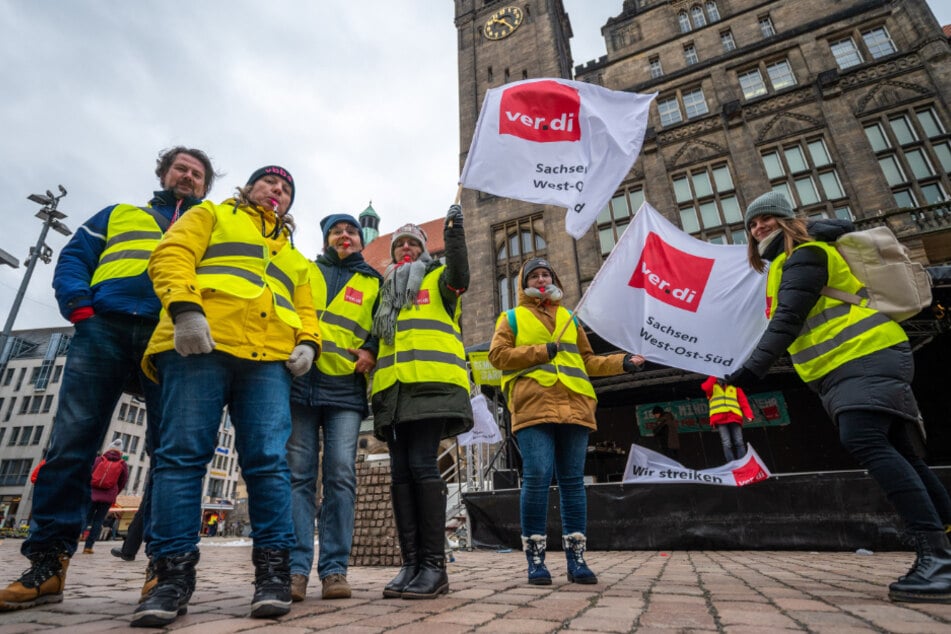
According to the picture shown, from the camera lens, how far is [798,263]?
7.95 feet

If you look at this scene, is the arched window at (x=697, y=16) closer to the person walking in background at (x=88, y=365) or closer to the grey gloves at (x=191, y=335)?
the person walking in background at (x=88, y=365)

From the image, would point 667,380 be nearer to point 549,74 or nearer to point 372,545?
point 372,545

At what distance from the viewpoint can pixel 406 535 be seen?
7.95ft

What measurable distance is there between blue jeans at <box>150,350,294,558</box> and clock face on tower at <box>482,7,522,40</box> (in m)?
23.9

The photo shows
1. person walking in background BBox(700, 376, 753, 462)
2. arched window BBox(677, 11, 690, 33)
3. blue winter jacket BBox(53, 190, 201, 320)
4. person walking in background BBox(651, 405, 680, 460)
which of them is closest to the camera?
blue winter jacket BBox(53, 190, 201, 320)

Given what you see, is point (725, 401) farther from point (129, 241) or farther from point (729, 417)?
point (129, 241)

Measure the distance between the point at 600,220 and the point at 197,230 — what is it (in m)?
15.1

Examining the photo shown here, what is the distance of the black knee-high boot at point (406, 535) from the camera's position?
2.32m

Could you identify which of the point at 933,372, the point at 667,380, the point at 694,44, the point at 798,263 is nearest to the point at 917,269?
the point at 798,263

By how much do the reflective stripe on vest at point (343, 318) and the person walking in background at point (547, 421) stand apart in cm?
91

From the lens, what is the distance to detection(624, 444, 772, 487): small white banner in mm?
5738

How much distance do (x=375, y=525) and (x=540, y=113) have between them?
4.50m

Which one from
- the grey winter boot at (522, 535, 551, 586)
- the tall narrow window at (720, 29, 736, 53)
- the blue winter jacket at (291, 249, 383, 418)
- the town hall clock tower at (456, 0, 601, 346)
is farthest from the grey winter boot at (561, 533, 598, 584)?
the tall narrow window at (720, 29, 736, 53)

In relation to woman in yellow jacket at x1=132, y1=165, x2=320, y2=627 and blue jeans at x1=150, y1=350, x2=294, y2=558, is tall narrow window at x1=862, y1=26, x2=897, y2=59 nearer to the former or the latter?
woman in yellow jacket at x1=132, y1=165, x2=320, y2=627
